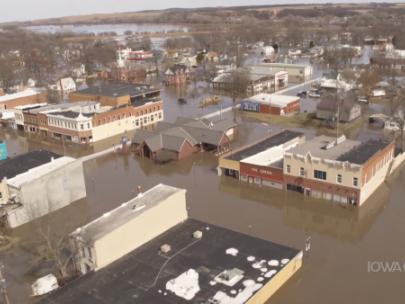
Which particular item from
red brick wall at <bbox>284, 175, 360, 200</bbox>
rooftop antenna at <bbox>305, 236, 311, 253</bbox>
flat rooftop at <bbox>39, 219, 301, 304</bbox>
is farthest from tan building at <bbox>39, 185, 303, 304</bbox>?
red brick wall at <bbox>284, 175, 360, 200</bbox>

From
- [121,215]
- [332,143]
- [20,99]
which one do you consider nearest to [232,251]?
[121,215]

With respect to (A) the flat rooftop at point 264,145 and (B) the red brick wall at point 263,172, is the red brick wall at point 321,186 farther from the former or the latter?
(A) the flat rooftop at point 264,145

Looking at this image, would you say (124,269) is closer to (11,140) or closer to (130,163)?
(130,163)

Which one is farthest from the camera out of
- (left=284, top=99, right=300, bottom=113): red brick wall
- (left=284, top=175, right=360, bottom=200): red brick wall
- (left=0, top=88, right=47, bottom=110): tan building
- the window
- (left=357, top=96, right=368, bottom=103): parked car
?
(left=0, top=88, right=47, bottom=110): tan building

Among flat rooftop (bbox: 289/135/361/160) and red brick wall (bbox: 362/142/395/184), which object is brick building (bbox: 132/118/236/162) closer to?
flat rooftop (bbox: 289/135/361/160)

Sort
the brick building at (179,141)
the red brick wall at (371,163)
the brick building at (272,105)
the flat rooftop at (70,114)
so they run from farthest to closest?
the brick building at (272,105)
the flat rooftop at (70,114)
the brick building at (179,141)
the red brick wall at (371,163)

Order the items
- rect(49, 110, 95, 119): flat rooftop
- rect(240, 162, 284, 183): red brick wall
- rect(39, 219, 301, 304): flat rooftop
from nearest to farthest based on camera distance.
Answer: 1. rect(39, 219, 301, 304): flat rooftop
2. rect(240, 162, 284, 183): red brick wall
3. rect(49, 110, 95, 119): flat rooftop

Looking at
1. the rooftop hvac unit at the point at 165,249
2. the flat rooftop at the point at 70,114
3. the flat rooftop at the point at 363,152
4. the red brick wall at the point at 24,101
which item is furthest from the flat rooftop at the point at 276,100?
the rooftop hvac unit at the point at 165,249

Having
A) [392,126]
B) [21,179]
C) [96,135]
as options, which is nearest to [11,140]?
[96,135]
